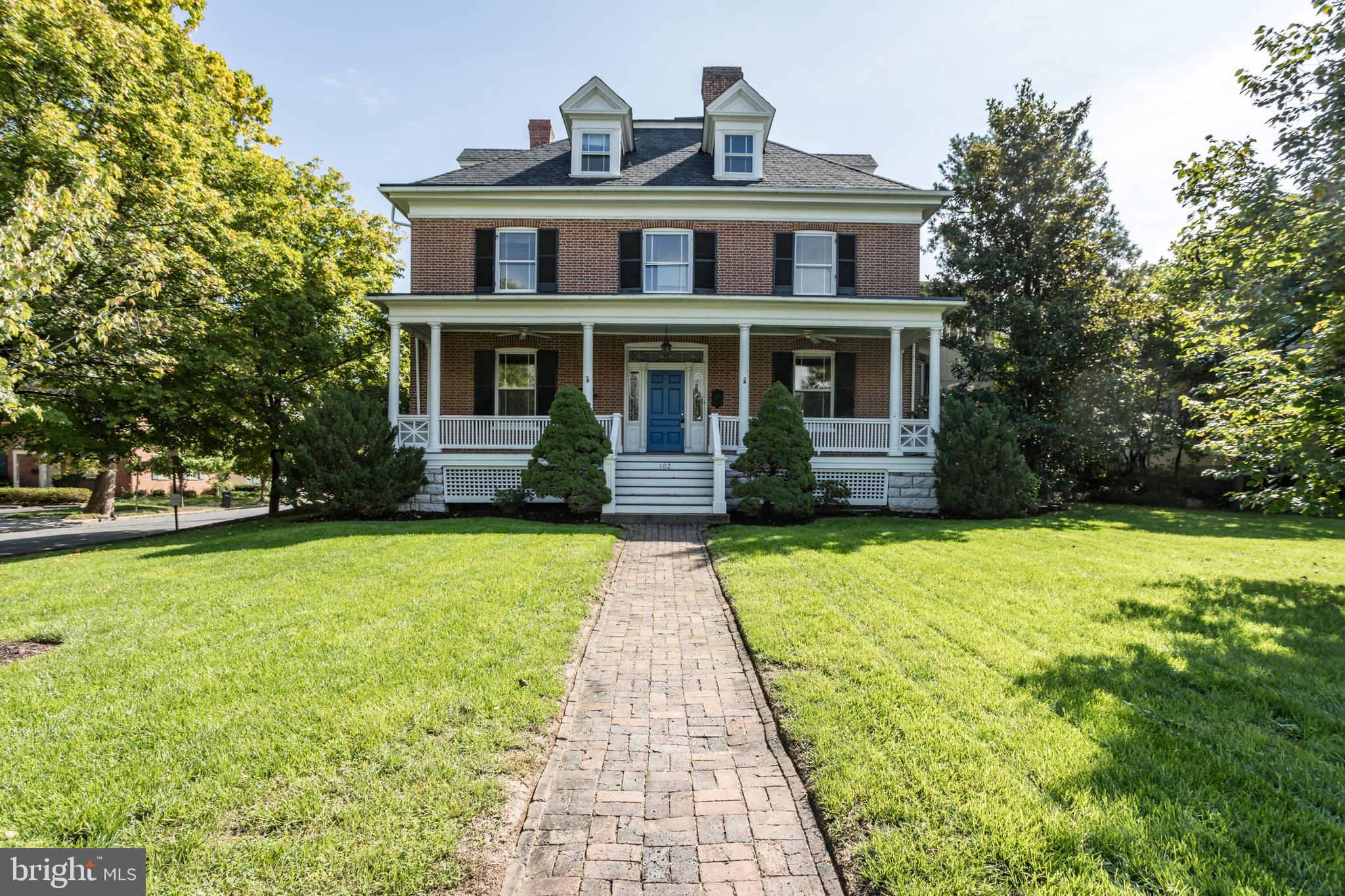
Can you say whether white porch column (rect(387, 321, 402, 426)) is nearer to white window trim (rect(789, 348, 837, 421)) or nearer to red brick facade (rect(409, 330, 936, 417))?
red brick facade (rect(409, 330, 936, 417))

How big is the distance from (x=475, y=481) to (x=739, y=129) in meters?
11.7

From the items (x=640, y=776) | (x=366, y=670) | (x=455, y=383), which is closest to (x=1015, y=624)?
(x=640, y=776)

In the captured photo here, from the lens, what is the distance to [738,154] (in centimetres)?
1598

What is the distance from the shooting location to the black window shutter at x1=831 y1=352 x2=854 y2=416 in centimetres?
1603

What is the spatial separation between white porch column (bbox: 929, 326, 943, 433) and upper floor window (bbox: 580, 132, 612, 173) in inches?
381

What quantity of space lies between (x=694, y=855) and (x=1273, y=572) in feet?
32.4

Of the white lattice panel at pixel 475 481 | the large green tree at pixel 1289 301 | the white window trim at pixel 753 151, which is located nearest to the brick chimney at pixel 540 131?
the white window trim at pixel 753 151

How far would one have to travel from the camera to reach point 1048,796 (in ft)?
9.13

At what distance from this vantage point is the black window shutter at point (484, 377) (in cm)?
1588

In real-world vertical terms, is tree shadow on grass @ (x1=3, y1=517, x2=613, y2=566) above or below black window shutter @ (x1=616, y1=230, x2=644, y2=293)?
below

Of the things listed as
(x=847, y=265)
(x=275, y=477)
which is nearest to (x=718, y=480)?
(x=847, y=265)

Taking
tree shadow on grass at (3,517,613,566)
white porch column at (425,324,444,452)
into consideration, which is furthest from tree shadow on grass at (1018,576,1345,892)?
white porch column at (425,324,444,452)

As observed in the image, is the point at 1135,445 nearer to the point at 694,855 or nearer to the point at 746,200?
the point at 746,200

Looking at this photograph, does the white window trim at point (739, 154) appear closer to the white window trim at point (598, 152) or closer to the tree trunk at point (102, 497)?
the white window trim at point (598, 152)
